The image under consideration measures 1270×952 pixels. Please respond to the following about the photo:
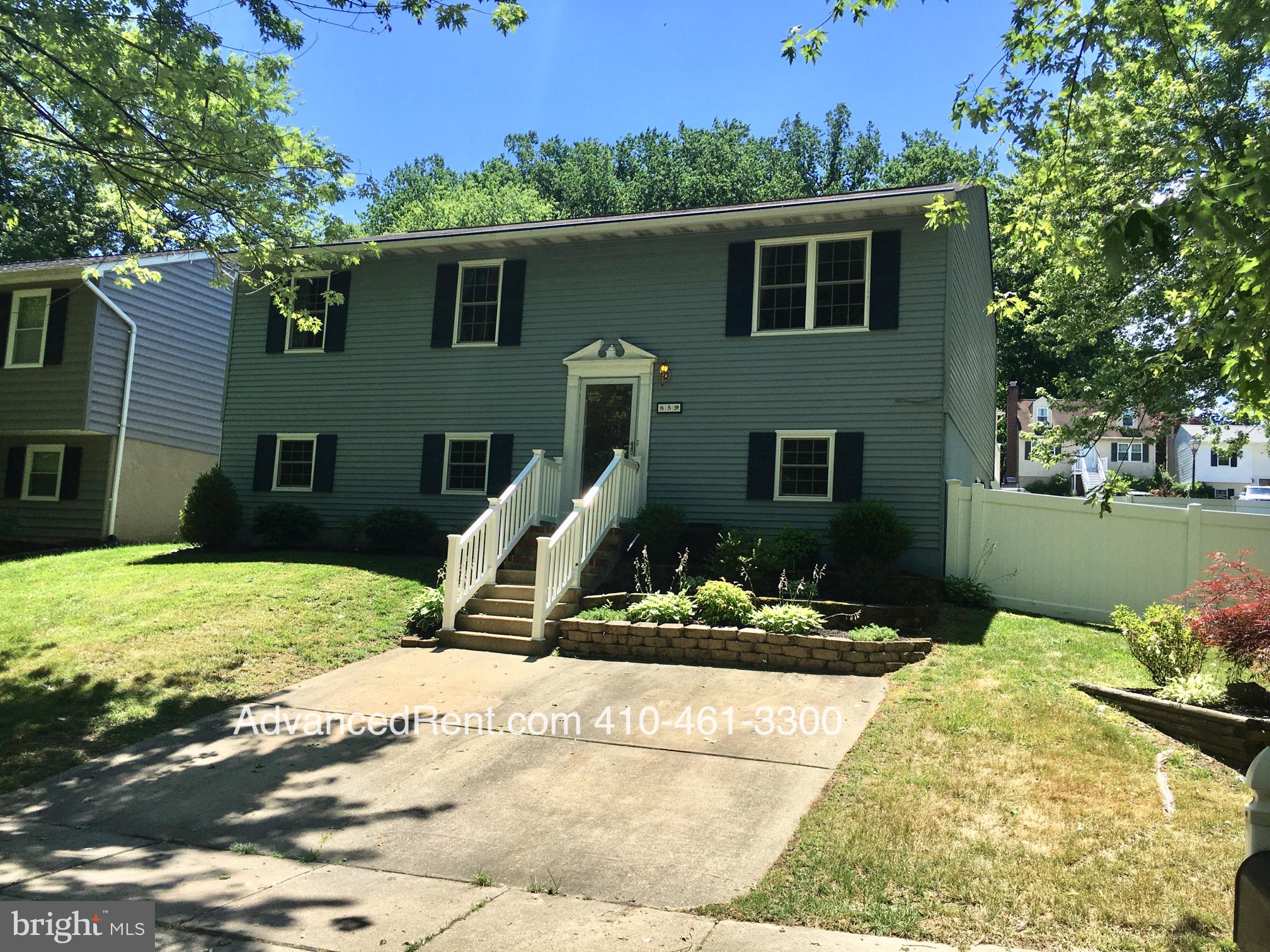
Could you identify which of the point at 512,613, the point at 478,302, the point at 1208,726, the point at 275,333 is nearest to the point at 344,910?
the point at 1208,726

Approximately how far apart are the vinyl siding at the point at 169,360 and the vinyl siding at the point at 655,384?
13.6 feet

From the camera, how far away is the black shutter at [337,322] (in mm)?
16641

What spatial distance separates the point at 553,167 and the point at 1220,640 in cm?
4618

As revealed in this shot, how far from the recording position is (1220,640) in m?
7.21

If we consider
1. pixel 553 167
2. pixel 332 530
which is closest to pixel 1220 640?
pixel 332 530

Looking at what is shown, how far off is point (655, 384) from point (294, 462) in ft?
23.9

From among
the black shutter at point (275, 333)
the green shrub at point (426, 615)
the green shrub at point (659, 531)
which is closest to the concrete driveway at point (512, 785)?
the green shrub at point (426, 615)

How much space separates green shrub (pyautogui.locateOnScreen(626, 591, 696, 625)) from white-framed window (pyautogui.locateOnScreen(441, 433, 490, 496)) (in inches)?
226

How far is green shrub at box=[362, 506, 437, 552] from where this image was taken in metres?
15.1

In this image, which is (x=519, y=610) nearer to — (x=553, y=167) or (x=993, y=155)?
(x=993, y=155)

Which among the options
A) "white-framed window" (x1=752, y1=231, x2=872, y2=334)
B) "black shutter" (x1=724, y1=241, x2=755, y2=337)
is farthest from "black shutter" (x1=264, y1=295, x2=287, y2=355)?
"white-framed window" (x1=752, y1=231, x2=872, y2=334)

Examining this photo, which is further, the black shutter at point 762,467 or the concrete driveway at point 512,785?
the black shutter at point 762,467

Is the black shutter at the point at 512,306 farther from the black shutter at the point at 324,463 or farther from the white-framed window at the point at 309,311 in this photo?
the black shutter at the point at 324,463

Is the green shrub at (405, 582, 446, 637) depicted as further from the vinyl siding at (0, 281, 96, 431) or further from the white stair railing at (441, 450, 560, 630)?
the vinyl siding at (0, 281, 96, 431)
